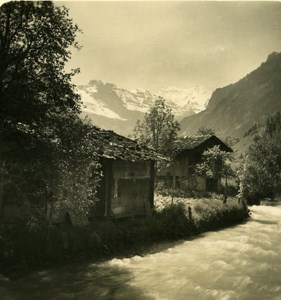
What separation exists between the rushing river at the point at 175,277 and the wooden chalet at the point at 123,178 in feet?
13.3

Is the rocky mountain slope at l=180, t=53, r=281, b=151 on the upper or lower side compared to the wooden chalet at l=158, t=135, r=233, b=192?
upper

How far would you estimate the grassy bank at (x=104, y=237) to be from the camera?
1390cm

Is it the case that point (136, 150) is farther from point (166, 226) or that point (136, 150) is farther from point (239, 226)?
point (239, 226)

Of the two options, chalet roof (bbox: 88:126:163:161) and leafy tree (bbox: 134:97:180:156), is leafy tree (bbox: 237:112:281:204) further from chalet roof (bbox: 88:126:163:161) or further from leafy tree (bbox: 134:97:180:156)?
chalet roof (bbox: 88:126:163:161)

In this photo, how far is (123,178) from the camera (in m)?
20.5

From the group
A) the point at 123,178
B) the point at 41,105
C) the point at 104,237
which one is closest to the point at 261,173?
the point at 123,178

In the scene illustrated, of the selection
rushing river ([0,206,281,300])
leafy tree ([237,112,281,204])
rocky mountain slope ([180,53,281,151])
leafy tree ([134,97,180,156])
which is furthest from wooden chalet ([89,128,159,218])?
rocky mountain slope ([180,53,281,151])

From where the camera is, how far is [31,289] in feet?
38.6

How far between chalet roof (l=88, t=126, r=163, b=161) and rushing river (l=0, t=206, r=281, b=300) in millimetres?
5405

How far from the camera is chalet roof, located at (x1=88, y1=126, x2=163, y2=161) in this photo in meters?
19.1

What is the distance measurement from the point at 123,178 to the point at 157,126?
21.6 m

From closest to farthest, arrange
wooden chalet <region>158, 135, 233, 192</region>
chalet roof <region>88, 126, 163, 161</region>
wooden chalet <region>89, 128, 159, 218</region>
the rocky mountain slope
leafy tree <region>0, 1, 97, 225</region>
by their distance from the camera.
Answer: leafy tree <region>0, 1, 97, 225</region> < chalet roof <region>88, 126, 163, 161</region> < wooden chalet <region>89, 128, 159, 218</region> < wooden chalet <region>158, 135, 233, 192</region> < the rocky mountain slope

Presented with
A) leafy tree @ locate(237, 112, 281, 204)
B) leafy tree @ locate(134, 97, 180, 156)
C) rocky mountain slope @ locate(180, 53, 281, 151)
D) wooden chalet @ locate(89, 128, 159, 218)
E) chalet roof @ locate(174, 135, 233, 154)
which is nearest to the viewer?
wooden chalet @ locate(89, 128, 159, 218)

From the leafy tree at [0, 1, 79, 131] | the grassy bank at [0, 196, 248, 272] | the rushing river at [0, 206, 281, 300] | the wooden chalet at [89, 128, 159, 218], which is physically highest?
the leafy tree at [0, 1, 79, 131]
